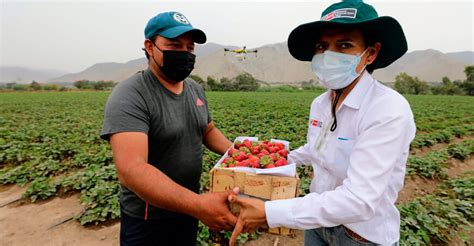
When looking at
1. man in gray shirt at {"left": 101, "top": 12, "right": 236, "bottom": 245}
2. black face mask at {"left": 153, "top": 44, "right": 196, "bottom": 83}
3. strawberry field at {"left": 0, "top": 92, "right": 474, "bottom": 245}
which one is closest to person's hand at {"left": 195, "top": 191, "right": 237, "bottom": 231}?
man in gray shirt at {"left": 101, "top": 12, "right": 236, "bottom": 245}

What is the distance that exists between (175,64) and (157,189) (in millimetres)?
999

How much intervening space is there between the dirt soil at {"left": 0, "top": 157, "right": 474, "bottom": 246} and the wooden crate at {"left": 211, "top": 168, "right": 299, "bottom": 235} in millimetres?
1934

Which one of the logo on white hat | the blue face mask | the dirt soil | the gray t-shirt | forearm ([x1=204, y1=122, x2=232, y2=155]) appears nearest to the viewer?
the blue face mask

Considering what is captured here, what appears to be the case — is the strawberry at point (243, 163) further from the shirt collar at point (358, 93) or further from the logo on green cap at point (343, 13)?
the logo on green cap at point (343, 13)

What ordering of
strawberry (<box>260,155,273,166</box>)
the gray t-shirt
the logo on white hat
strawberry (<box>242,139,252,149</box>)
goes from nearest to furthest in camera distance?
the gray t-shirt, strawberry (<box>260,155,273,166</box>), the logo on white hat, strawberry (<box>242,139,252,149</box>)

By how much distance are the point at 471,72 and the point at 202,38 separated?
66.9m

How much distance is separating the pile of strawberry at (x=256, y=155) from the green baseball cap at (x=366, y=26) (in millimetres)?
941

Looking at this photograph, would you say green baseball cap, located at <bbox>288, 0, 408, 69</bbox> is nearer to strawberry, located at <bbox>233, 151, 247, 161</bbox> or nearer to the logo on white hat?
the logo on white hat

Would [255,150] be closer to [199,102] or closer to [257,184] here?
[257,184]

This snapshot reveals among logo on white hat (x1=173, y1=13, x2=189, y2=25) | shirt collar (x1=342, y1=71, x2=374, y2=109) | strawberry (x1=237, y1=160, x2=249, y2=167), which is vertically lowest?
strawberry (x1=237, y1=160, x2=249, y2=167)

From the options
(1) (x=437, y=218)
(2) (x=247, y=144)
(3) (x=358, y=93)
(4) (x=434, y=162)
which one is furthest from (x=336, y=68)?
(4) (x=434, y=162)

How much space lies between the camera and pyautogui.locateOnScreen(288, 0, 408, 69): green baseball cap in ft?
4.76

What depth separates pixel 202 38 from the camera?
7.07ft

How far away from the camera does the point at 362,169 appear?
1.31m
